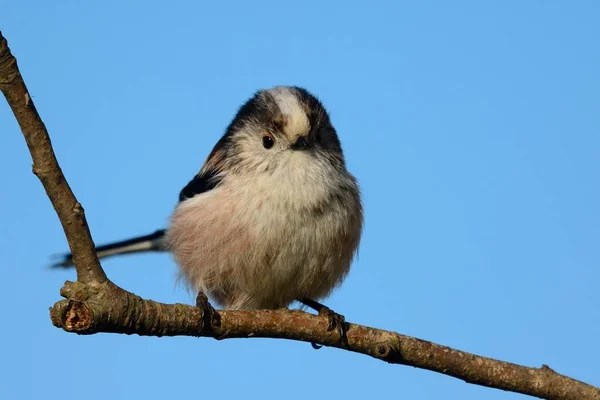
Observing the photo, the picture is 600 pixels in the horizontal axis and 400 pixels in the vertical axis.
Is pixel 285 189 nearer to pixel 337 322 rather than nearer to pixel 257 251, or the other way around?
pixel 257 251

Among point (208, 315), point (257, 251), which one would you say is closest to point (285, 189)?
point (257, 251)

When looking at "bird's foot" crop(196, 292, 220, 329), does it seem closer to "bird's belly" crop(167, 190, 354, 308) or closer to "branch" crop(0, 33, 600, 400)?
"branch" crop(0, 33, 600, 400)

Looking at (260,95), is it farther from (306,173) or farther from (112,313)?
(112,313)

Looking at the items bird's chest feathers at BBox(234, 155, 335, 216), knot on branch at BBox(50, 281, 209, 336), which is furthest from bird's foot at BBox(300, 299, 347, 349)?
knot on branch at BBox(50, 281, 209, 336)

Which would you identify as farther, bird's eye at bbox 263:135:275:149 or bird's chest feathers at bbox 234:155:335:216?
bird's eye at bbox 263:135:275:149

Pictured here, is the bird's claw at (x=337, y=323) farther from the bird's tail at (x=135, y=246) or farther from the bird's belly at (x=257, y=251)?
the bird's tail at (x=135, y=246)

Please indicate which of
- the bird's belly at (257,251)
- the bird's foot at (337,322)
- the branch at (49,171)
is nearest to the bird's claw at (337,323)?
the bird's foot at (337,322)
